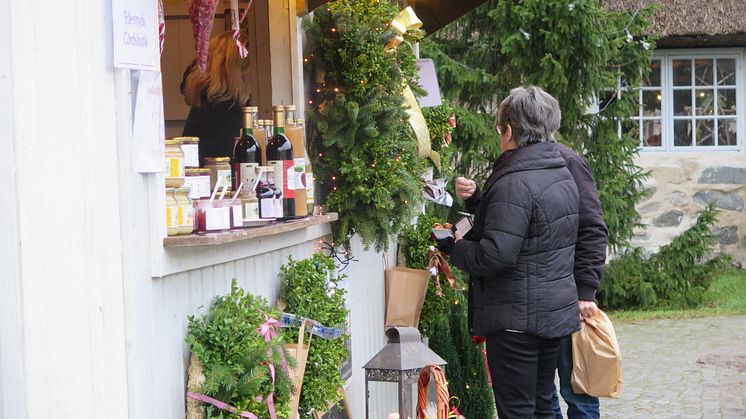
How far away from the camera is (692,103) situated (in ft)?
44.3

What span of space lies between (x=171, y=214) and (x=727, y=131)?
11.8 m

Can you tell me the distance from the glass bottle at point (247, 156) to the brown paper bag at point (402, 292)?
1.85 metres

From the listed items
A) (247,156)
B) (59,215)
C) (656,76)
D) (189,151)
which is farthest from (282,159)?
(656,76)

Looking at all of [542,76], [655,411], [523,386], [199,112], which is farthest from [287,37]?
[542,76]

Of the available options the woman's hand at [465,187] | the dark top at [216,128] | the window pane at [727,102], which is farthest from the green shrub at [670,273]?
the dark top at [216,128]

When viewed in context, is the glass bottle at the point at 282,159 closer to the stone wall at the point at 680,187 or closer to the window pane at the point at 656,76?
the stone wall at the point at 680,187

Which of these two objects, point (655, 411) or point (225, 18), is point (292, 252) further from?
point (655, 411)

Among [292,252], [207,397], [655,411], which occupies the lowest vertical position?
[655,411]

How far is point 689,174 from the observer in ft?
43.5

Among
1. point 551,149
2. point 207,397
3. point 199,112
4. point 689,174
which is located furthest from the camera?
point 689,174

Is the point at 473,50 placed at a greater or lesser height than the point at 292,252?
greater

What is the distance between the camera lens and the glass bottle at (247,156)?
149 inches

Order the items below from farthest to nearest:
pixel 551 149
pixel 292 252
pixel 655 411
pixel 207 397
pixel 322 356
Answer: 1. pixel 655 411
2. pixel 551 149
3. pixel 292 252
4. pixel 322 356
5. pixel 207 397

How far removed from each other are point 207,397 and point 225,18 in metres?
3.59
